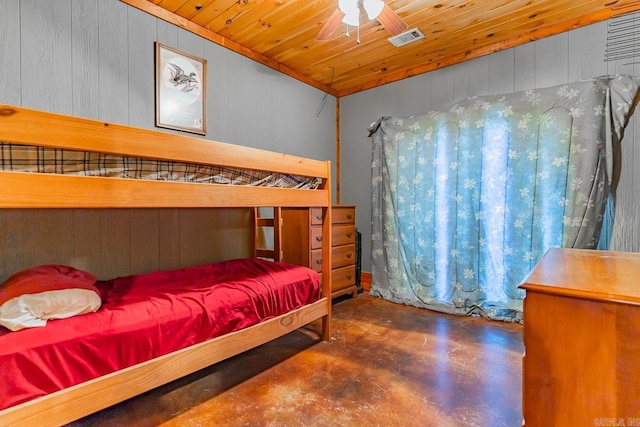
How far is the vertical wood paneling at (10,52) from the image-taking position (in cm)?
167

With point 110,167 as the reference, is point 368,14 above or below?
above

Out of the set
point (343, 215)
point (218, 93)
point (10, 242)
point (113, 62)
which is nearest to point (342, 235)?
point (343, 215)

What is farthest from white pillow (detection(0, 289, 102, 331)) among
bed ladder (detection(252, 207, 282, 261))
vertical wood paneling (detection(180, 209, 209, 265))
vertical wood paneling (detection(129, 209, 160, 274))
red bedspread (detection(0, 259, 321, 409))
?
bed ladder (detection(252, 207, 282, 261))

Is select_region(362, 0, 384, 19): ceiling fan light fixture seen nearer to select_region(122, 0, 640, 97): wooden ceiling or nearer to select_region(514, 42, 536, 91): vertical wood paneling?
select_region(122, 0, 640, 97): wooden ceiling

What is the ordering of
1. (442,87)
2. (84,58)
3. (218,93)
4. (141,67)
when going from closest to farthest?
1. (84,58)
2. (141,67)
3. (218,93)
4. (442,87)

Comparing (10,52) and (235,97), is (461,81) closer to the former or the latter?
(235,97)

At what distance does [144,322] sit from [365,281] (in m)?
2.64

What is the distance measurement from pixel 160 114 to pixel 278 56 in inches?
52.2

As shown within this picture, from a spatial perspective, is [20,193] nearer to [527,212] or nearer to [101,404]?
[101,404]

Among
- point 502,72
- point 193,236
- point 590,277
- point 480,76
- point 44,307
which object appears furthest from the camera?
point 480,76

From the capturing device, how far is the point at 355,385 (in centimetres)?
167

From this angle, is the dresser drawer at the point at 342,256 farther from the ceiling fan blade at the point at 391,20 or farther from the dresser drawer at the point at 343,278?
the ceiling fan blade at the point at 391,20

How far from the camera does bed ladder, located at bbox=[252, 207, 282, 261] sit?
2.55m

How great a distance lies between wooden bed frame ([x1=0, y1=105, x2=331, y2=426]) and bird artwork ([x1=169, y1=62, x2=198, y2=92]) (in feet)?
3.84
